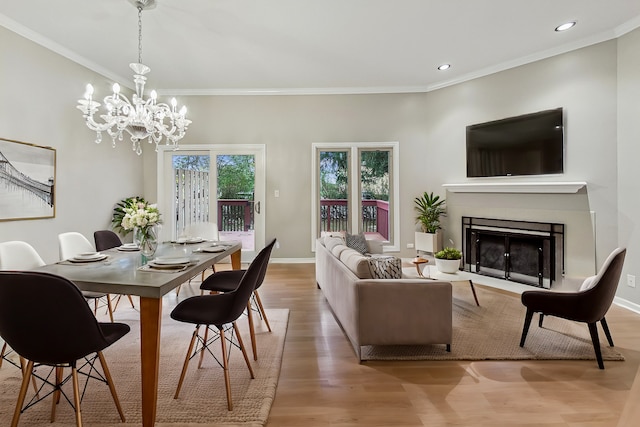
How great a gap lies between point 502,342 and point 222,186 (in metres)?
4.70

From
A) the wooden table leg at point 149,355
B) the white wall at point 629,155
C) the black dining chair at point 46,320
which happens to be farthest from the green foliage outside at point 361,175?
the black dining chair at point 46,320

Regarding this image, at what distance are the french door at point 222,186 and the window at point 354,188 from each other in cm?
100

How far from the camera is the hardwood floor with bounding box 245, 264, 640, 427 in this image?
183cm

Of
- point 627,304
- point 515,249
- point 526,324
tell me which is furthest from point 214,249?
point 627,304

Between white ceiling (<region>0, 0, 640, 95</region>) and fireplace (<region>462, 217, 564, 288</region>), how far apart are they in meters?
2.18

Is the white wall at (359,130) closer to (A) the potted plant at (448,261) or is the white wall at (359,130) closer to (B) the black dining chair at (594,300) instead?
(A) the potted plant at (448,261)

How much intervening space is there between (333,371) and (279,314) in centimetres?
119

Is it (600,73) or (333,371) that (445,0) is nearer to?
(600,73)

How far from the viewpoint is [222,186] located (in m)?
5.89

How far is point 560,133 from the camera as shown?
162 inches

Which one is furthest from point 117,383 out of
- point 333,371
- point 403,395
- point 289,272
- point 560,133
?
point 560,133

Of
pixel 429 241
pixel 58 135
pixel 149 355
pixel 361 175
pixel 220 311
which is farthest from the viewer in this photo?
pixel 361 175

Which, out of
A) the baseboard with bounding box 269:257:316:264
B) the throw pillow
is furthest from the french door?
the throw pillow

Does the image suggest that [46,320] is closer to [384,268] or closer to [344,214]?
[384,268]
